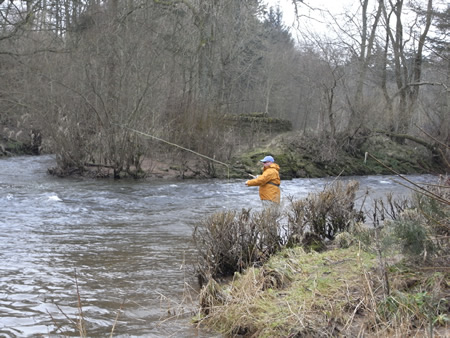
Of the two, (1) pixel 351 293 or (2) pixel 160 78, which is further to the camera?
(2) pixel 160 78

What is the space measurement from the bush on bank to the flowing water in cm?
47

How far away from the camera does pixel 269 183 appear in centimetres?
1012

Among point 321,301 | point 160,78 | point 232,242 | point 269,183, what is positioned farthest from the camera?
point 160,78

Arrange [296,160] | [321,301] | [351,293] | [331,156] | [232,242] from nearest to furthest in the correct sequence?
[321,301] → [351,293] → [232,242] → [296,160] → [331,156]

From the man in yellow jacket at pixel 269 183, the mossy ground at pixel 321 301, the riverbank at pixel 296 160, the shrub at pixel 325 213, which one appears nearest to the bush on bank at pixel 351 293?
the mossy ground at pixel 321 301

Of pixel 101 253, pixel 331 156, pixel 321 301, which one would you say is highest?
pixel 331 156

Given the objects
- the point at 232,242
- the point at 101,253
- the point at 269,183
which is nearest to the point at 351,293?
the point at 232,242

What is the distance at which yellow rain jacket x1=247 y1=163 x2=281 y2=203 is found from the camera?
32.8ft

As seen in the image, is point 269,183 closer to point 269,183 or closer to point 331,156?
point 269,183

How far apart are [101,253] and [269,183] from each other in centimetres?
373

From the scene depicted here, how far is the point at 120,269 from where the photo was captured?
23.2 feet

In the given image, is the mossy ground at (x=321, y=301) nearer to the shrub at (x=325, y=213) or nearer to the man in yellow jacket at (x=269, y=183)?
the shrub at (x=325, y=213)

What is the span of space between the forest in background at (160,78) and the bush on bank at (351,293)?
814cm

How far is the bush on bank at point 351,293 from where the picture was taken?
4023 millimetres
